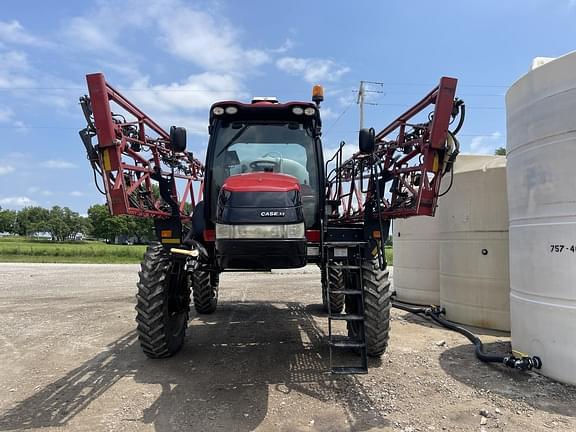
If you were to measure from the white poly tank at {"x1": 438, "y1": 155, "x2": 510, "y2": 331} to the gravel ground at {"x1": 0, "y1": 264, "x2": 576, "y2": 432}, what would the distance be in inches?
20.6

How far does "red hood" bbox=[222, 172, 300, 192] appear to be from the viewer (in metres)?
4.52

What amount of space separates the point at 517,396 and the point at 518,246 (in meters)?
1.67

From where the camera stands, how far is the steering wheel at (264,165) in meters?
5.46

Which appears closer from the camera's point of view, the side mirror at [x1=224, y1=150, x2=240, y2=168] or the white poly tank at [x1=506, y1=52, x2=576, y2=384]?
the white poly tank at [x1=506, y1=52, x2=576, y2=384]

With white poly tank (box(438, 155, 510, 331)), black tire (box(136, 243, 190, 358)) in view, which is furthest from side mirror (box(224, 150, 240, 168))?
white poly tank (box(438, 155, 510, 331))

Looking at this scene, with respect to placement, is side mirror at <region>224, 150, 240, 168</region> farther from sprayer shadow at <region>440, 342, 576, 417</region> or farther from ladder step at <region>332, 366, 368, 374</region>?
sprayer shadow at <region>440, 342, 576, 417</region>

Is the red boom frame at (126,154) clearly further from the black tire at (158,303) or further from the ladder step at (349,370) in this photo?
the ladder step at (349,370)

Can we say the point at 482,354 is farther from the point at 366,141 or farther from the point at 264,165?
the point at 264,165

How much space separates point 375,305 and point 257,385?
1.59m

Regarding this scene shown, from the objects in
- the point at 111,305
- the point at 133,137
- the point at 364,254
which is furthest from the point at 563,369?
the point at 111,305

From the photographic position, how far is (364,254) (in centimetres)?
562

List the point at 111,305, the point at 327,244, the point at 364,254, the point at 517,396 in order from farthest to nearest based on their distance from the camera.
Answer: the point at 111,305
the point at 364,254
the point at 327,244
the point at 517,396

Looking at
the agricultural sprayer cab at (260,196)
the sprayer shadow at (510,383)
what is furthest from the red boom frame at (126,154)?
the sprayer shadow at (510,383)

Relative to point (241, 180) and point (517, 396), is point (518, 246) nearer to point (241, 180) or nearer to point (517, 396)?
point (517, 396)
